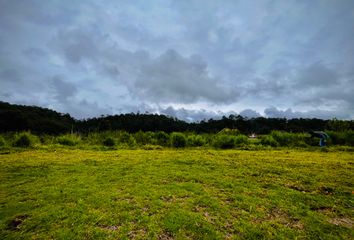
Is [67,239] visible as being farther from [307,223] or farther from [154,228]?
[307,223]

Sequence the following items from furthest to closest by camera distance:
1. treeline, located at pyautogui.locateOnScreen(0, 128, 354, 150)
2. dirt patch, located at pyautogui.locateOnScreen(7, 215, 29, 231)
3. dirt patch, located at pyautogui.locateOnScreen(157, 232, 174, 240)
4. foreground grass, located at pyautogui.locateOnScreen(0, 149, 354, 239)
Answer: treeline, located at pyautogui.locateOnScreen(0, 128, 354, 150) → dirt patch, located at pyautogui.locateOnScreen(7, 215, 29, 231) → foreground grass, located at pyautogui.locateOnScreen(0, 149, 354, 239) → dirt patch, located at pyautogui.locateOnScreen(157, 232, 174, 240)

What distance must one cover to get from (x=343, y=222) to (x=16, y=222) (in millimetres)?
8009

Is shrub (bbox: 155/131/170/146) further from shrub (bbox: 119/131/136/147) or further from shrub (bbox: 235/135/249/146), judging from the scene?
shrub (bbox: 235/135/249/146)

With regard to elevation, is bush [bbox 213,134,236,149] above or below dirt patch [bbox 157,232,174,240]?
above

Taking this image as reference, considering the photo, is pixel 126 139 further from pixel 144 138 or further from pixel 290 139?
pixel 290 139

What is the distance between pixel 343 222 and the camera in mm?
5648

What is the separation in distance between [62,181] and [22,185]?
134 centimetres

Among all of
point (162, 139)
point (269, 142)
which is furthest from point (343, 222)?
point (162, 139)

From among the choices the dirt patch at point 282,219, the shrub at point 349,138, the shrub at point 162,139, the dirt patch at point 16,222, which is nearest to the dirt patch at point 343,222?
the dirt patch at point 282,219

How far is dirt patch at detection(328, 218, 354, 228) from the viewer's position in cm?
550

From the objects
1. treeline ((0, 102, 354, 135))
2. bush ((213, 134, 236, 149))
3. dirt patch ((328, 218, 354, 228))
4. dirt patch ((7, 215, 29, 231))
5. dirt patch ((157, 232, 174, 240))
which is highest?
treeline ((0, 102, 354, 135))

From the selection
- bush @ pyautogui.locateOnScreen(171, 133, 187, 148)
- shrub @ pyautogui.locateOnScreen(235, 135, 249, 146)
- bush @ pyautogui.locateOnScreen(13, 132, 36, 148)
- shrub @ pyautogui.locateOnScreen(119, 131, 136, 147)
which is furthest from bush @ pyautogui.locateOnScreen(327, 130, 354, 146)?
bush @ pyautogui.locateOnScreen(13, 132, 36, 148)

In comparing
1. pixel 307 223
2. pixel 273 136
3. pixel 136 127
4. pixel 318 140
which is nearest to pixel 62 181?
pixel 307 223

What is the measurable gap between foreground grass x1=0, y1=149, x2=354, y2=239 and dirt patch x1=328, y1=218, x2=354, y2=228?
0.03 m
